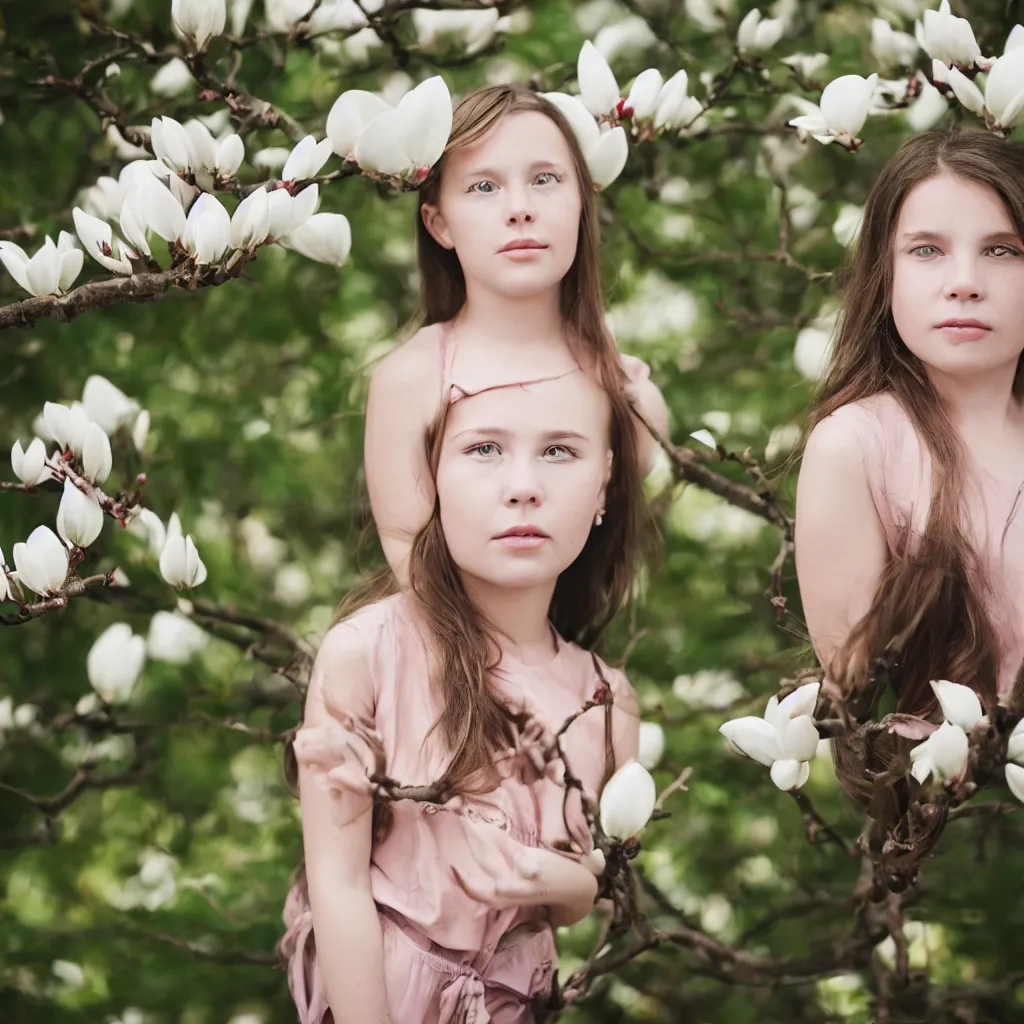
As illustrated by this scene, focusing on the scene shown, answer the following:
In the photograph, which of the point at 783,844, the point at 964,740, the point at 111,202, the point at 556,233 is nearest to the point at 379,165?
the point at 556,233

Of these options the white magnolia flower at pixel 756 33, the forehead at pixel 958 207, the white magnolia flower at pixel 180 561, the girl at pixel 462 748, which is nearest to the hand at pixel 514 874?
the girl at pixel 462 748

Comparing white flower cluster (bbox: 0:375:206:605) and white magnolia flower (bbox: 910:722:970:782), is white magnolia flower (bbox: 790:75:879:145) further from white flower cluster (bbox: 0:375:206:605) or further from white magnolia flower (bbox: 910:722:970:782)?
white flower cluster (bbox: 0:375:206:605)

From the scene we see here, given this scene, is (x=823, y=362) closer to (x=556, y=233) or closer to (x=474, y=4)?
(x=556, y=233)

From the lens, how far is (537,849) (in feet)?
4.03

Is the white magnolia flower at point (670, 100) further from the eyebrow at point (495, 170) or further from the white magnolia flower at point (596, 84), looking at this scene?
the eyebrow at point (495, 170)

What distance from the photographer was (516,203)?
1.26 m

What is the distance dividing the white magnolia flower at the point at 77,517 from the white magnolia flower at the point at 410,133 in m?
0.34

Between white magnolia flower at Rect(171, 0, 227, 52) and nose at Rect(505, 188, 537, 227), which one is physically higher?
white magnolia flower at Rect(171, 0, 227, 52)

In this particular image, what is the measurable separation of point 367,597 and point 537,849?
0.27 meters

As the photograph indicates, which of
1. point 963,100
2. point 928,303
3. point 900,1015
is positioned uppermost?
point 963,100

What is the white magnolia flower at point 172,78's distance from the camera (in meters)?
1.62

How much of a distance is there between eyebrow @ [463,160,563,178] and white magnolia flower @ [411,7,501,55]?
1.28ft

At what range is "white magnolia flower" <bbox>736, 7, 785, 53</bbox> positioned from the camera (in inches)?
60.1

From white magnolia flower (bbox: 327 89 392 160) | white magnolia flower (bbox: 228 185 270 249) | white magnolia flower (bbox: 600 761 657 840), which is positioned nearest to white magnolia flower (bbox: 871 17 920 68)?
white magnolia flower (bbox: 327 89 392 160)
